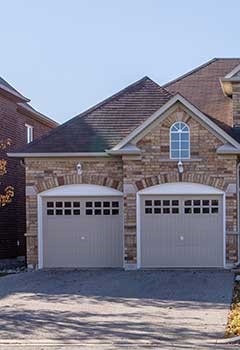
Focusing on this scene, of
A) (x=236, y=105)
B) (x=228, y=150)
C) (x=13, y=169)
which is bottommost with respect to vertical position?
(x=13, y=169)

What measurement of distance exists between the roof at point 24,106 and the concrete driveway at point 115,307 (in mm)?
8503

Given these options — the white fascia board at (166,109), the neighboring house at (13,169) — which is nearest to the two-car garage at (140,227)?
the white fascia board at (166,109)

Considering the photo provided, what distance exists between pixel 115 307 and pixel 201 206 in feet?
25.1

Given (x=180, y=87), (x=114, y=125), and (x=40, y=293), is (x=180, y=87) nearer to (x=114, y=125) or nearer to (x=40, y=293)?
(x=114, y=125)

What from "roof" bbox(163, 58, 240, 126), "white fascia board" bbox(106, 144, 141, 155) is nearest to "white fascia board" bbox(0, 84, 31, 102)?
"roof" bbox(163, 58, 240, 126)

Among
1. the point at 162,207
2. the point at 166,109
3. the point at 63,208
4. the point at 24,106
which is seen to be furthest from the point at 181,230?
the point at 24,106

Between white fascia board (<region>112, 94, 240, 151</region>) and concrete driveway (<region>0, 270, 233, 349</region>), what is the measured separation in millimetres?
4020

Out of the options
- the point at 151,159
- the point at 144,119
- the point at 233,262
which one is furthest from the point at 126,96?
the point at 233,262

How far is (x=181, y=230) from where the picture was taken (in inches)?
814

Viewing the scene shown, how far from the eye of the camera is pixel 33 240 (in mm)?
21375

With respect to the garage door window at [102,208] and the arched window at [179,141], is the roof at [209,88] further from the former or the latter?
the garage door window at [102,208]

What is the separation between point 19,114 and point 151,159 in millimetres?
9027

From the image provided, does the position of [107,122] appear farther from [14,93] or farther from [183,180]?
[14,93]

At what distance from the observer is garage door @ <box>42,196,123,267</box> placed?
21.3 m
